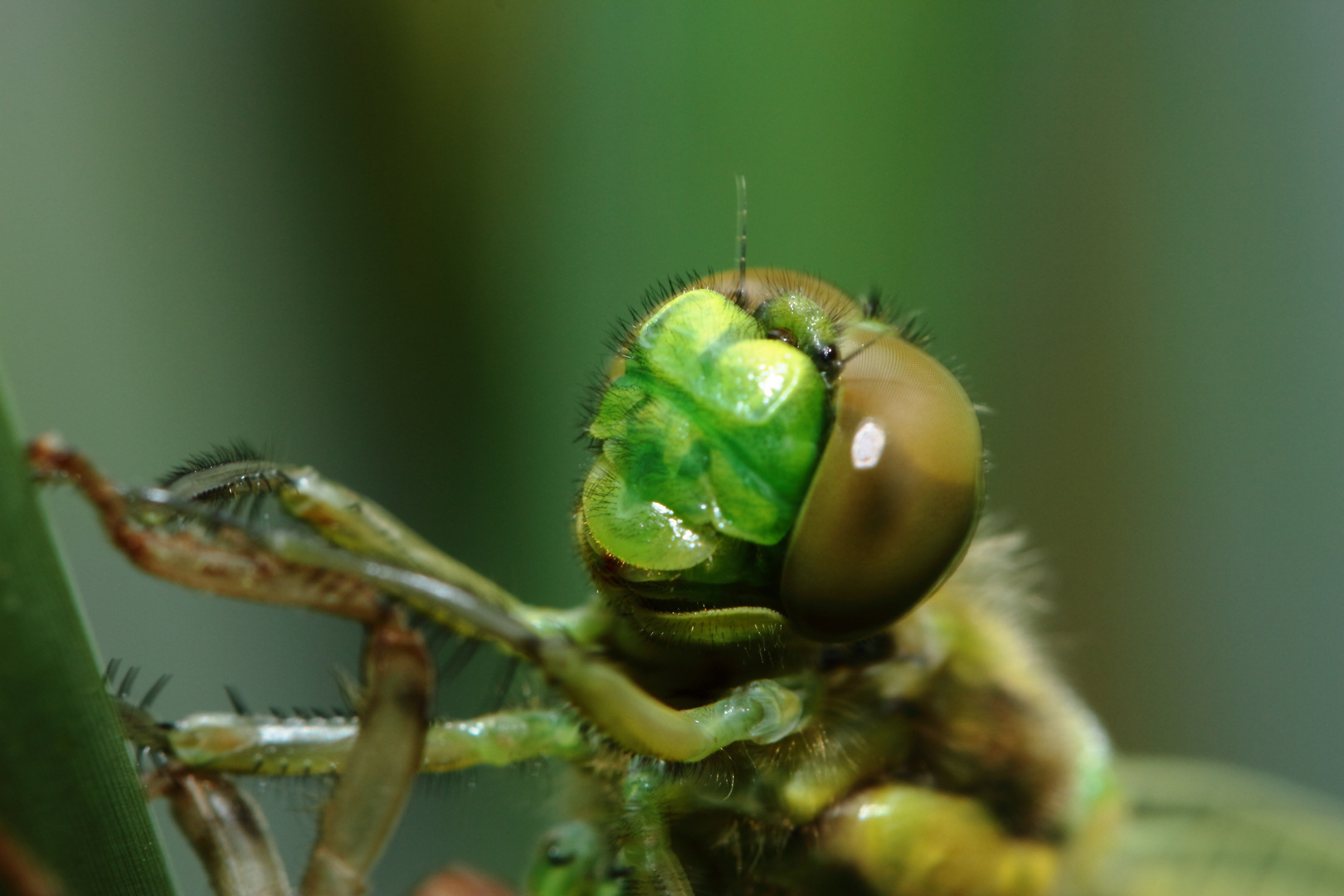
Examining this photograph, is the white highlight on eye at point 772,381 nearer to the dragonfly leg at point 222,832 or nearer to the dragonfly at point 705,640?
the dragonfly at point 705,640

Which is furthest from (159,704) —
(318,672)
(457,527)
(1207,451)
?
(1207,451)

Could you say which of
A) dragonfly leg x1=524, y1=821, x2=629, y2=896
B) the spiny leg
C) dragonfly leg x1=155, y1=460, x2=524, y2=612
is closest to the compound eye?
the spiny leg

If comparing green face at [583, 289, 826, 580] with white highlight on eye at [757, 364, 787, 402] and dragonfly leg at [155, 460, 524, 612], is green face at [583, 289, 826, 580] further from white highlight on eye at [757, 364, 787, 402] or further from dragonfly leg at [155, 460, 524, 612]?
dragonfly leg at [155, 460, 524, 612]

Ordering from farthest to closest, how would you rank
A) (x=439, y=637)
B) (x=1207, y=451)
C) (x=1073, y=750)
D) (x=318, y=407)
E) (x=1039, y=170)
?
(x=1207, y=451) < (x=1039, y=170) < (x=318, y=407) < (x=1073, y=750) < (x=439, y=637)

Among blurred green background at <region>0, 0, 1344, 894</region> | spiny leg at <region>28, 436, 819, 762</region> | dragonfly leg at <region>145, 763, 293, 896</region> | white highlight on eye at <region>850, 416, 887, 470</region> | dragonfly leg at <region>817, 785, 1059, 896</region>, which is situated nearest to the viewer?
spiny leg at <region>28, 436, 819, 762</region>

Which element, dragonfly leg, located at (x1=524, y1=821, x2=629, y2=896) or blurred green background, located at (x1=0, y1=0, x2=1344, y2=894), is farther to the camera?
blurred green background, located at (x1=0, y1=0, x2=1344, y2=894)

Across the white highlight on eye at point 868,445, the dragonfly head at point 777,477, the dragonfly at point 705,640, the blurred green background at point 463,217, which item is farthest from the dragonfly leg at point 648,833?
the white highlight on eye at point 868,445

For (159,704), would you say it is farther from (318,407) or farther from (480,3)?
(480,3)
